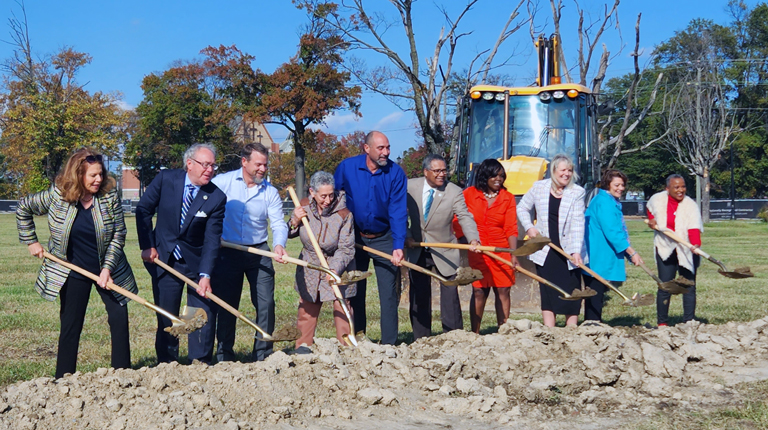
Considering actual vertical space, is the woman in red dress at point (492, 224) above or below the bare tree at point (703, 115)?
below

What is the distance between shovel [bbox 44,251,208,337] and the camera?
5.65m

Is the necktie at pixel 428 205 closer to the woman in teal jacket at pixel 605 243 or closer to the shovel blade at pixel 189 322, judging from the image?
the woman in teal jacket at pixel 605 243

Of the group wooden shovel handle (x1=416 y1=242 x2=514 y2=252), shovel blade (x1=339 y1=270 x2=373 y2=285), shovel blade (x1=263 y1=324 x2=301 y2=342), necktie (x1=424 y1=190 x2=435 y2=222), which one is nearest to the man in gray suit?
necktie (x1=424 y1=190 x2=435 y2=222)

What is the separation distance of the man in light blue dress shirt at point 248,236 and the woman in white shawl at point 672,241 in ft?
13.6

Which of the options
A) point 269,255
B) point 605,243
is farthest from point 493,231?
point 269,255

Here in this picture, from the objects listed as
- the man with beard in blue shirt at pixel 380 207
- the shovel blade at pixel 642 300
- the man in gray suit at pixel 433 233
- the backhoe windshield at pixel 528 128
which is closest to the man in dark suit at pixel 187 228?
the man with beard in blue shirt at pixel 380 207

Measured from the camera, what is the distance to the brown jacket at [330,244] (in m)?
6.93

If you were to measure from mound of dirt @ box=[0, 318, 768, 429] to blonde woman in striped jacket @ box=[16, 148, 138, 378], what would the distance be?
578 millimetres

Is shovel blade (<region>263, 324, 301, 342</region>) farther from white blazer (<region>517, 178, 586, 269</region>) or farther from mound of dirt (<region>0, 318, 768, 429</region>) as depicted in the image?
white blazer (<region>517, 178, 586, 269</region>)

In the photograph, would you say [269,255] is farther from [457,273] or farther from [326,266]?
[457,273]

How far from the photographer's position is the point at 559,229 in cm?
788

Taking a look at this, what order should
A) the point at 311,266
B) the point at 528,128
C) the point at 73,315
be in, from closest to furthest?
the point at 73,315 → the point at 311,266 → the point at 528,128

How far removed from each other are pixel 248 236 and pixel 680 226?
4.64m

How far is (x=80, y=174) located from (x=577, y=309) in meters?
4.70
